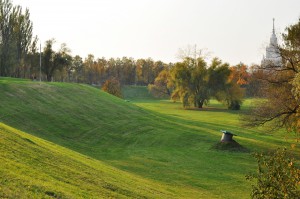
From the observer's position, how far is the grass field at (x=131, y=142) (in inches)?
841

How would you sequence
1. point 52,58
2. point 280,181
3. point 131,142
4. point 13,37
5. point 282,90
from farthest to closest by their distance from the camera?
point 52,58 < point 13,37 < point 131,142 < point 282,90 < point 280,181

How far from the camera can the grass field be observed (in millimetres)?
21359

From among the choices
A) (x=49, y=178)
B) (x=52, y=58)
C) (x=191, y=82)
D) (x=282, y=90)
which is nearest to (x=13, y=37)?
(x=52, y=58)

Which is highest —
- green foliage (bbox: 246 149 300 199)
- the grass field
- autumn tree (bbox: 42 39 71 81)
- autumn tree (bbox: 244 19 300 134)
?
autumn tree (bbox: 42 39 71 81)

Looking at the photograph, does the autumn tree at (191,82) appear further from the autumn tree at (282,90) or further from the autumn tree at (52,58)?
the autumn tree at (282,90)

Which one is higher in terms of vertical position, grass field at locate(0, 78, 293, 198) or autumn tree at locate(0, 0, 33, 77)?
autumn tree at locate(0, 0, 33, 77)

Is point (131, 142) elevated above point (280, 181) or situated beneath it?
situated beneath

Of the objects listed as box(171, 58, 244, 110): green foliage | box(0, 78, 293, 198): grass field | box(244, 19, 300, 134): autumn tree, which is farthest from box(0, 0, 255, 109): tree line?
box(244, 19, 300, 134): autumn tree

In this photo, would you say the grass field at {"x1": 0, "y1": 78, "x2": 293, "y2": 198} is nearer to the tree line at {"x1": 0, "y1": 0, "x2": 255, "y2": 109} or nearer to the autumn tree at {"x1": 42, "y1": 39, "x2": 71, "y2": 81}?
the tree line at {"x1": 0, "y1": 0, "x2": 255, "y2": 109}

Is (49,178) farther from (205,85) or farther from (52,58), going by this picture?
(205,85)

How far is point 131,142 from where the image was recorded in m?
35.3

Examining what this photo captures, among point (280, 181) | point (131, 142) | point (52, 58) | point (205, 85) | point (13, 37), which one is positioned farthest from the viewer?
point (205, 85)

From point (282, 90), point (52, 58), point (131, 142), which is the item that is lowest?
point (131, 142)

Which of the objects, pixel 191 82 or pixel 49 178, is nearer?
pixel 49 178
